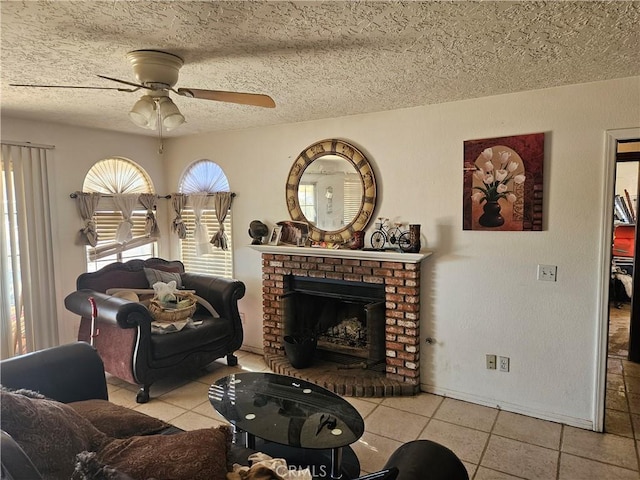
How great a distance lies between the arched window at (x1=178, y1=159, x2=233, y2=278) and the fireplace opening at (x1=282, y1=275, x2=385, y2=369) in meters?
1.00

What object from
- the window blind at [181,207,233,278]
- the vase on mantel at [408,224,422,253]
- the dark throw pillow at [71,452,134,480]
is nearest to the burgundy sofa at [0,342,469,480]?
the dark throw pillow at [71,452,134,480]

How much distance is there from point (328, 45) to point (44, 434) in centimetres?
205

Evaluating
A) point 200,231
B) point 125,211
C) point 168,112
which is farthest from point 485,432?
point 125,211

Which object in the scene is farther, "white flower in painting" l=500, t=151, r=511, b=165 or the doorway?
"white flower in painting" l=500, t=151, r=511, b=165

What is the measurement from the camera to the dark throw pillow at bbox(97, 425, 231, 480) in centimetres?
135

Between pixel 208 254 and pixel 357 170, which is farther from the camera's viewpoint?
pixel 208 254

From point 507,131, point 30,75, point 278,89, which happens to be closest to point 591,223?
point 507,131

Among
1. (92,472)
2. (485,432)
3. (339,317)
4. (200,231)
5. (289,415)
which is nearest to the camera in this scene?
(92,472)

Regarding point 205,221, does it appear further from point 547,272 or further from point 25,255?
point 547,272

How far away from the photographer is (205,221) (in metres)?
4.74

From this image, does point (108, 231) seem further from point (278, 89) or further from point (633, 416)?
point (633, 416)

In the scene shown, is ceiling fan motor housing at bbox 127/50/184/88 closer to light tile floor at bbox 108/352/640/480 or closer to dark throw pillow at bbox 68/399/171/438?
dark throw pillow at bbox 68/399/171/438

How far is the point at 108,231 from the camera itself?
4.45 metres

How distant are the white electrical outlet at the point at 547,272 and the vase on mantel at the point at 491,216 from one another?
1.40 ft
